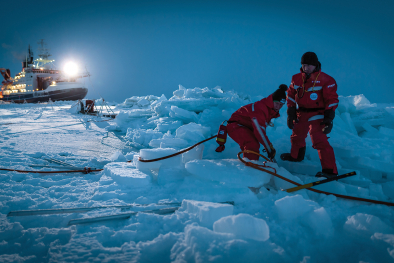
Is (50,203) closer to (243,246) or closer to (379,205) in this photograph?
(243,246)

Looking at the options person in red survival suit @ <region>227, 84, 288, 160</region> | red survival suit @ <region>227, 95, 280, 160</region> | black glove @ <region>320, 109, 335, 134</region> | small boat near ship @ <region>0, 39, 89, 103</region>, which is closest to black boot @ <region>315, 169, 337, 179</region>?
black glove @ <region>320, 109, 335, 134</region>

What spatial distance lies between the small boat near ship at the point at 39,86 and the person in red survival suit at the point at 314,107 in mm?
31805

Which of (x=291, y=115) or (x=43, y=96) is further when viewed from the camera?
(x=43, y=96)

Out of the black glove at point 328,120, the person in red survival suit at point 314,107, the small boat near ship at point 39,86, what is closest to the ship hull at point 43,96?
the small boat near ship at point 39,86

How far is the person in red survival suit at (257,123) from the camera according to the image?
2594 millimetres

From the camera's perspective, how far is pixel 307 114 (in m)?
2.61

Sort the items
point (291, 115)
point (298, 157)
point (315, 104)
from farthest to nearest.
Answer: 1. point (298, 157)
2. point (291, 115)
3. point (315, 104)

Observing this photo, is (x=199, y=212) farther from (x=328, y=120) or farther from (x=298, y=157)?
(x=298, y=157)

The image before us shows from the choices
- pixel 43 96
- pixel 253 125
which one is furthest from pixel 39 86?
pixel 253 125

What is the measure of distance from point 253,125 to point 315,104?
826 millimetres

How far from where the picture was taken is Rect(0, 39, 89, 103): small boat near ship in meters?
28.7

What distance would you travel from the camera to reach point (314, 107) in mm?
2545

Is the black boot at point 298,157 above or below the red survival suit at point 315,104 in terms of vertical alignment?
below

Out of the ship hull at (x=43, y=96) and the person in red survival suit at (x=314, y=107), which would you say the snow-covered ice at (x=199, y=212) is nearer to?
the person in red survival suit at (x=314, y=107)
